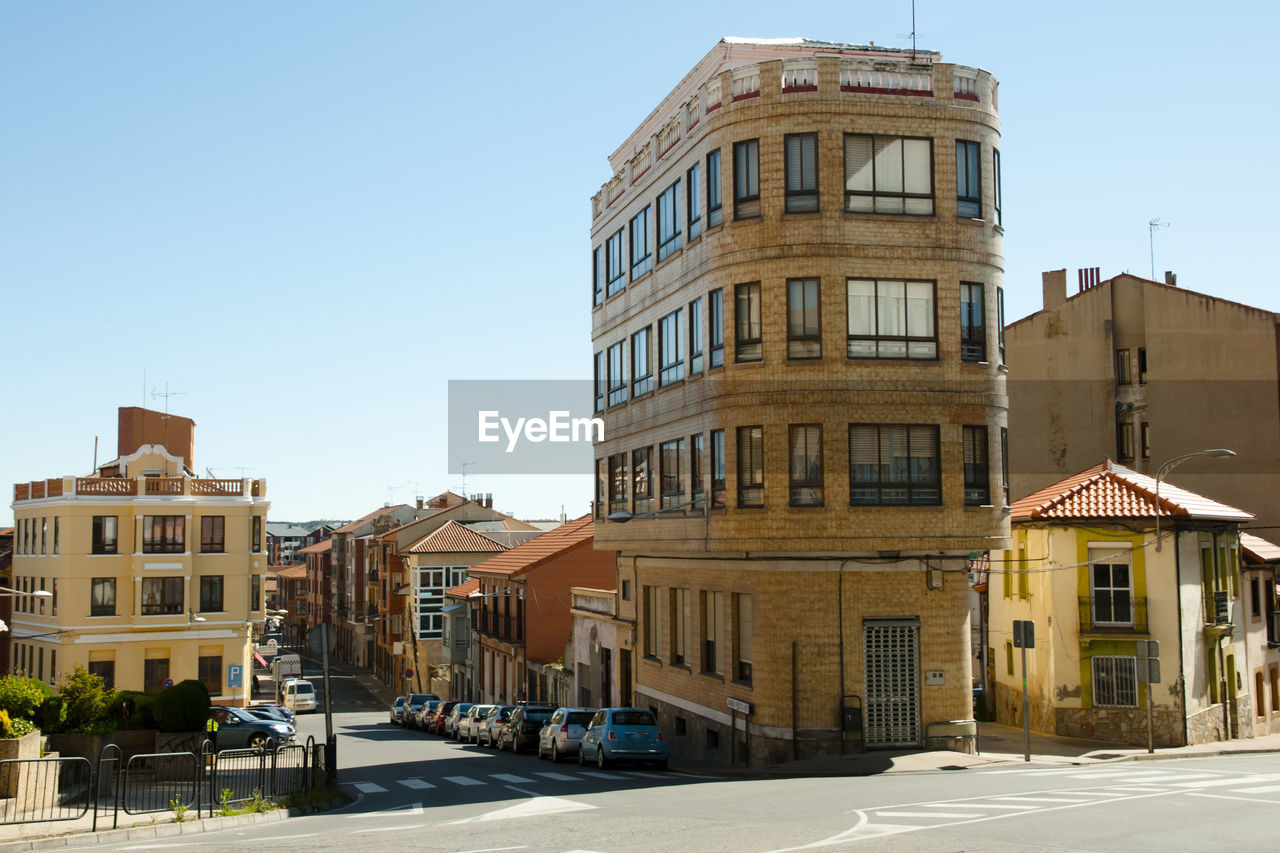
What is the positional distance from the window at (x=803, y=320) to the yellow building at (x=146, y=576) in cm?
4288

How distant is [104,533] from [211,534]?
5.13 meters

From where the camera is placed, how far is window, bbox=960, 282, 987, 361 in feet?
101

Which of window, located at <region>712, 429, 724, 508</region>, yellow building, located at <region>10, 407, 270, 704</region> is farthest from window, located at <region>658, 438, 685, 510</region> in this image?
yellow building, located at <region>10, 407, 270, 704</region>

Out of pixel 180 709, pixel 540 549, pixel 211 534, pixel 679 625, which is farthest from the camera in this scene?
pixel 211 534

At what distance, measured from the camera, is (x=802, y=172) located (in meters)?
30.5

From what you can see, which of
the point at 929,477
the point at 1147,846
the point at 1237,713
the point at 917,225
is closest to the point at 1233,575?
the point at 1237,713

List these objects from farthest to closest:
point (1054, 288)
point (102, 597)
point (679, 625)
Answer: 1. point (102, 597)
2. point (1054, 288)
3. point (679, 625)

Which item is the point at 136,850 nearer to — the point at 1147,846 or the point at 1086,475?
the point at 1147,846

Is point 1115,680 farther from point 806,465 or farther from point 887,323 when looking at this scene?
point 887,323

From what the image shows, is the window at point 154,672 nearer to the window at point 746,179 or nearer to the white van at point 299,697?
the white van at point 299,697

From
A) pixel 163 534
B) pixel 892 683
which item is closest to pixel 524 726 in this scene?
pixel 892 683

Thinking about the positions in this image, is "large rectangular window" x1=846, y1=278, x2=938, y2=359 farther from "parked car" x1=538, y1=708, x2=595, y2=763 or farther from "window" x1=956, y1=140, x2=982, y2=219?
"parked car" x1=538, y1=708, x2=595, y2=763

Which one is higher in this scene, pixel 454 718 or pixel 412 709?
pixel 454 718

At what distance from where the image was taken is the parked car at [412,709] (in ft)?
192
